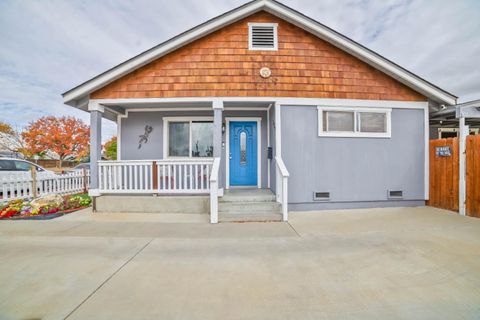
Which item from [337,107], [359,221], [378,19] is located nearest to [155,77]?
[337,107]

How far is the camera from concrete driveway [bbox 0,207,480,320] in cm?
218

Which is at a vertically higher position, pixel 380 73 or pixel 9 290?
pixel 380 73

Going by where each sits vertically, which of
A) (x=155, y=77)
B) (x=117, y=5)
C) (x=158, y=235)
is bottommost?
(x=158, y=235)

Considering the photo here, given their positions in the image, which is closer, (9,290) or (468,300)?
(468,300)

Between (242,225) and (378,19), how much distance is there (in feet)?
42.7

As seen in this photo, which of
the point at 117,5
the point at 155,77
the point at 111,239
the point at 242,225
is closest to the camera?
the point at 111,239

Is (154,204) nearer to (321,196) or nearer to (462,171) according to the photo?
(321,196)

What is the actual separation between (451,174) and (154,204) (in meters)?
7.97

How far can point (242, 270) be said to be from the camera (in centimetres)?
296

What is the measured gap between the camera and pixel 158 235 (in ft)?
14.4

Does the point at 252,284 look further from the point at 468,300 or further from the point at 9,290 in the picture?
the point at 9,290

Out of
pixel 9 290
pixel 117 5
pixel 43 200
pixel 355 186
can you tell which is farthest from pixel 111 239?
pixel 117 5

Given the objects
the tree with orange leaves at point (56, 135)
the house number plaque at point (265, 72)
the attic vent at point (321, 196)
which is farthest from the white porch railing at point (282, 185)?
the tree with orange leaves at point (56, 135)

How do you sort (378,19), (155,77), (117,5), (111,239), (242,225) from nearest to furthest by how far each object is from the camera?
(111,239) → (242,225) → (155,77) → (117,5) → (378,19)
